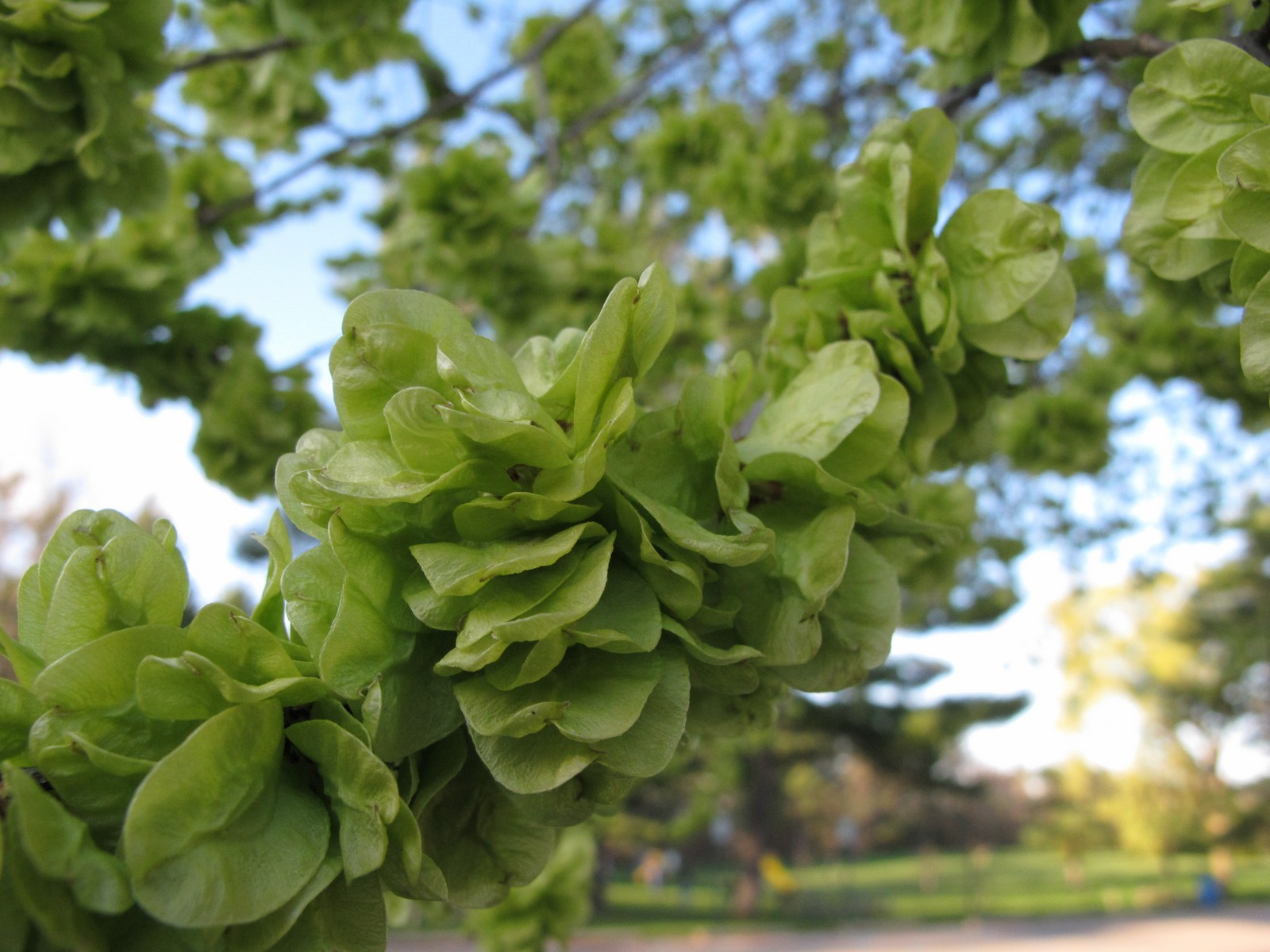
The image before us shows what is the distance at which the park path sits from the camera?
49.2 ft

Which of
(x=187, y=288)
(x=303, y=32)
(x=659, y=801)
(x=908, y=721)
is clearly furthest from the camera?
(x=659, y=801)

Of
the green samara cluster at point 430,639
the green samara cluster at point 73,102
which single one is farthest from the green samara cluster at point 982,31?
the green samara cluster at point 73,102

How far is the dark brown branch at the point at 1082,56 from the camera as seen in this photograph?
1275mm

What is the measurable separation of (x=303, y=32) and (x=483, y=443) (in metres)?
1.84

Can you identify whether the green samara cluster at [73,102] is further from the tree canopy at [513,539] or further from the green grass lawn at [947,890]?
the green grass lawn at [947,890]

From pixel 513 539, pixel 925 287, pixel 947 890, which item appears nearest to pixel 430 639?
pixel 513 539

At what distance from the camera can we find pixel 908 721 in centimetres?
2280

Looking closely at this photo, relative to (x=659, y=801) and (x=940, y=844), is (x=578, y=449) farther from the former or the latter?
(x=940, y=844)

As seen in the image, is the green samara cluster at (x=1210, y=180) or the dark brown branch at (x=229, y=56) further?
the dark brown branch at (x=229, y=56)

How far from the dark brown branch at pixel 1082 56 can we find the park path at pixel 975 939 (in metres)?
14.6

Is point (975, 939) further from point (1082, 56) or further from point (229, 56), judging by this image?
point (229, 56)

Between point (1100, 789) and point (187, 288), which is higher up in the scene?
point (187, 288)

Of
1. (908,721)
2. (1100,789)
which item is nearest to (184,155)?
(908,721)

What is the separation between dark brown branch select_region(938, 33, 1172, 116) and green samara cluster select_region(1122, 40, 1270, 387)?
0.19 meters
